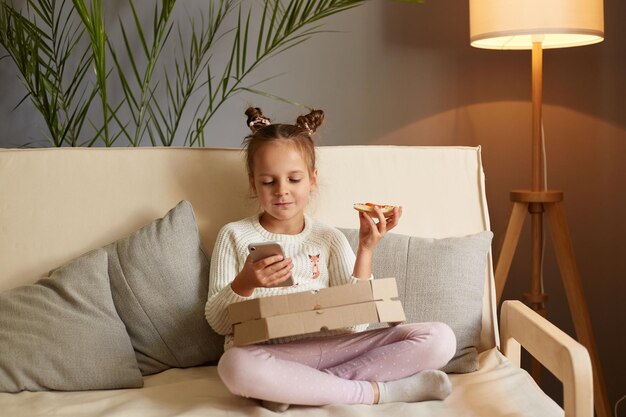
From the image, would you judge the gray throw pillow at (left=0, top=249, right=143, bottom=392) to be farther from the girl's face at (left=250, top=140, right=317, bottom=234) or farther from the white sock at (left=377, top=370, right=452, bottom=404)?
the white sock at (left=377, top=370, right=452, bottom=404)

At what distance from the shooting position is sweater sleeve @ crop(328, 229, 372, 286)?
199 cm

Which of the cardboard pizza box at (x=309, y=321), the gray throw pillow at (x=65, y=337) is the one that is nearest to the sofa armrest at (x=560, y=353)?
the cardboard pizza box at (x=309, y=321)

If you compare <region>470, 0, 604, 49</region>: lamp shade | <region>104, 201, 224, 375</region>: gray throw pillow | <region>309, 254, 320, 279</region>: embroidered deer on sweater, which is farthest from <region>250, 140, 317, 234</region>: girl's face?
<region>470, 0, 604, 49</region>: lamp shade

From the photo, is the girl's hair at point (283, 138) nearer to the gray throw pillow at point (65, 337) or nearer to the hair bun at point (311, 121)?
the hair bun at point (311, 121)

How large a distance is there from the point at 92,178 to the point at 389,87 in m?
1.23

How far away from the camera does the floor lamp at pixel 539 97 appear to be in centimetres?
240

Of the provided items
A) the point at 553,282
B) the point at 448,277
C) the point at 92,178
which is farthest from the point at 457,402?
the point at 553,282

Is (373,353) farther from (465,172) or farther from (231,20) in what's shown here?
(231,20)

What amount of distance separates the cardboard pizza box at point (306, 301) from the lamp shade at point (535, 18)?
1.03 m

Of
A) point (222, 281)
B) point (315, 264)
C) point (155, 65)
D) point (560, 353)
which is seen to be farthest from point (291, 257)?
point (155, 65)

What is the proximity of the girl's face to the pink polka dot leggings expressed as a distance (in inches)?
12.5

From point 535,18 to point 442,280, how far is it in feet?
2.81

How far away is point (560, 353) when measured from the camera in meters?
1.60

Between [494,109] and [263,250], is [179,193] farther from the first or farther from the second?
[494,109]
